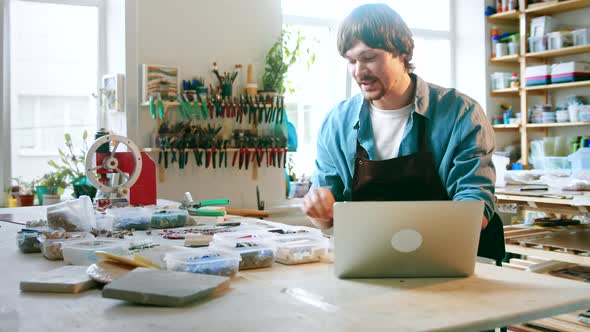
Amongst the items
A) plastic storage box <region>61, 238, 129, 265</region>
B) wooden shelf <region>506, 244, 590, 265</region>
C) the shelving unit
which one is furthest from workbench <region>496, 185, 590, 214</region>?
plastic storage box <region>61, 238, 129, 265</region>

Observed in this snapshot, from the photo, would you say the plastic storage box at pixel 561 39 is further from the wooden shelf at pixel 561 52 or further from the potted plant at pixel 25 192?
the potted plant at pixel 25 192

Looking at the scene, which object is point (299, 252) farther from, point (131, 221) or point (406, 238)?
point (131, 221)

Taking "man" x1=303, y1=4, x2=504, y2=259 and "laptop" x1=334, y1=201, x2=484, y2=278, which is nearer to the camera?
"laptop" x1=334, y1=201, x2=484, y2=278

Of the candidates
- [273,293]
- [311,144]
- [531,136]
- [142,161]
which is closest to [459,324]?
[273,293]

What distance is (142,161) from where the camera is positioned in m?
2.79

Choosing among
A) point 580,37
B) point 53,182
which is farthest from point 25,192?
point 580,37

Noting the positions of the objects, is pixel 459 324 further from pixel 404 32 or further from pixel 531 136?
pixel 531 136

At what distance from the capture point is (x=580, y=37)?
552 centimetres

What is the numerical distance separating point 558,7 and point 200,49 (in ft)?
11.1

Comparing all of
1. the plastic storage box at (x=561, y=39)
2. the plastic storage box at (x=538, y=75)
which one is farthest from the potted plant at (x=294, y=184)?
the plastic storage box at (x=561, y=39)

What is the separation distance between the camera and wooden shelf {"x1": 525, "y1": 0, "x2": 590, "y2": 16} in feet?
18.2

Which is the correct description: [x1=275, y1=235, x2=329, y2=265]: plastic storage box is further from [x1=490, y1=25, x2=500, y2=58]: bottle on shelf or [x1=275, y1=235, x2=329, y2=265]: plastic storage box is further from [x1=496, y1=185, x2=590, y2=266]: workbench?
[x1=490, y1=25, x2=500, y2=58]: bottle on shelf

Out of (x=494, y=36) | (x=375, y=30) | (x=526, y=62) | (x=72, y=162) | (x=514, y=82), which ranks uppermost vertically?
(x=494, y=36)

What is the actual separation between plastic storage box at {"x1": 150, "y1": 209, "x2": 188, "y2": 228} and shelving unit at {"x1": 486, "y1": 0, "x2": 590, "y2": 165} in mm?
4390
